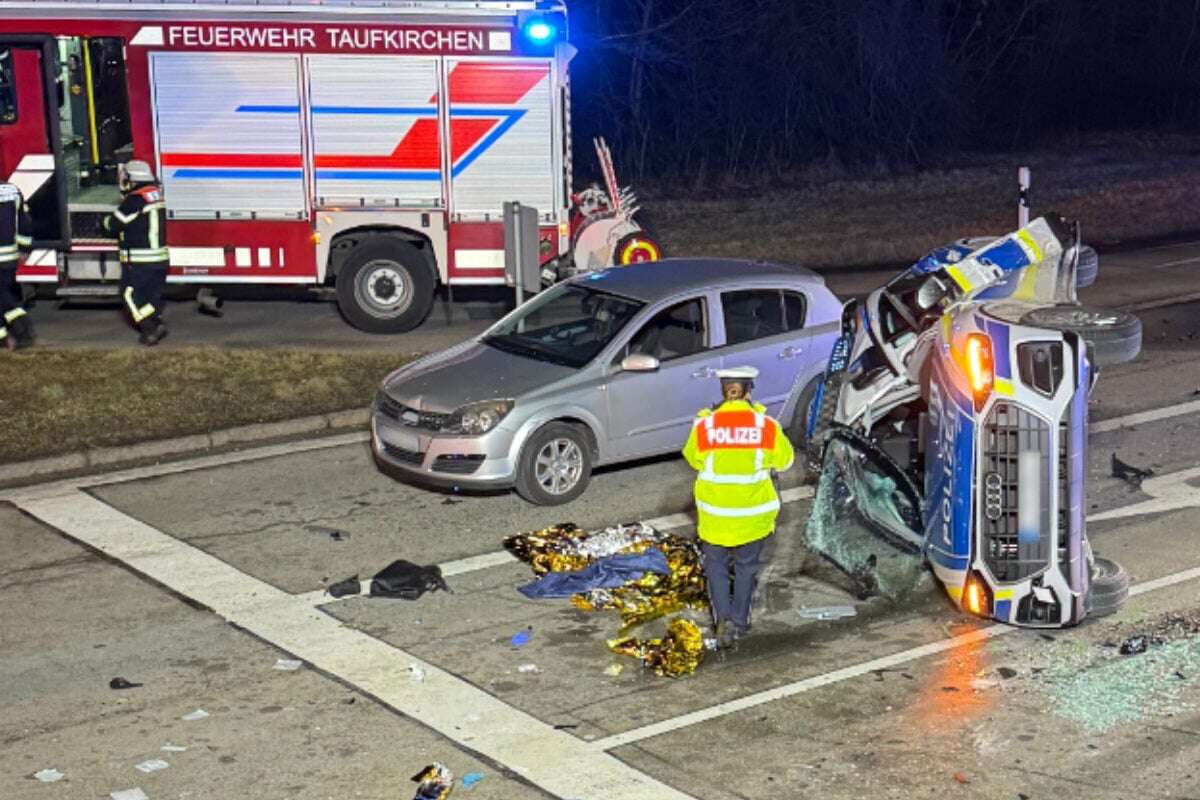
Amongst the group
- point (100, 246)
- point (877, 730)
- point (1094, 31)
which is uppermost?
point (1094, 31)

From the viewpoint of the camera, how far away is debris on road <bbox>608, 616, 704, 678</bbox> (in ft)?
30.6

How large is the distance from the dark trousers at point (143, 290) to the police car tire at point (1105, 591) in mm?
10231

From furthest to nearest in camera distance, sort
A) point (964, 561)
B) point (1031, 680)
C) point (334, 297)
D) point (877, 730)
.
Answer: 1. point (334, 297)
2. point (964, 561)
3. point (1031, 680)
4. point (877, 730)

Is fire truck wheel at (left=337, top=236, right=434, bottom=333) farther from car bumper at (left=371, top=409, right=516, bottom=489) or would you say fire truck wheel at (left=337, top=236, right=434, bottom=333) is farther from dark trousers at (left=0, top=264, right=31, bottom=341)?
car bumper at (left=371, top=409, right=516, bottom=489)

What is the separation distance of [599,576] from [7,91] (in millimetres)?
9958

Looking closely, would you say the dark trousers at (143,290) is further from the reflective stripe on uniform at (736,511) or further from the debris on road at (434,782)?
the debris on road at (434,782)

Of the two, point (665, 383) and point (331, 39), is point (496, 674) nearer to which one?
point (665, 383)

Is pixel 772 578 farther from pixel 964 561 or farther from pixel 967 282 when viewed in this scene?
pixel 967 282

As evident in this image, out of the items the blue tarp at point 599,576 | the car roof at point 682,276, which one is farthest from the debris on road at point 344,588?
the car roof at point 682,276

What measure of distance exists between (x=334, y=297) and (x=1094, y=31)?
24911 millimetres

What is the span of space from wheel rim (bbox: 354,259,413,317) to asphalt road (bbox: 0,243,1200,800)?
5.60m

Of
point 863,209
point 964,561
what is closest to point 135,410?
point 964,561

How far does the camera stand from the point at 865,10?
30703mm

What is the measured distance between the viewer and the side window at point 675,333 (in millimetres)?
12734
